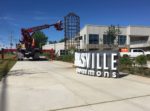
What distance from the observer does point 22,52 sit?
128 feet

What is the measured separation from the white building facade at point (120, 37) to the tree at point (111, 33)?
106cm

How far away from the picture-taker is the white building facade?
201 feet

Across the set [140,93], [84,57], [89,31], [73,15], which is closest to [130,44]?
[89,31]

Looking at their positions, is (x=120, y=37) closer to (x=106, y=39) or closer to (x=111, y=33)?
(x=106, y=39)

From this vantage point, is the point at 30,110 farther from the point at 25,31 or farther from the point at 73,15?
the point at 73,15

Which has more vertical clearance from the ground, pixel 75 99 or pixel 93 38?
pixel 93 38

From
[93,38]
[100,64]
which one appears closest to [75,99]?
[100,64]

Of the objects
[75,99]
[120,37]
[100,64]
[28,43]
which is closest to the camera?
[75,99]

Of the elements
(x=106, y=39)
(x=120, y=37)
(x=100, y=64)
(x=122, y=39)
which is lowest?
(x=100, y=64)

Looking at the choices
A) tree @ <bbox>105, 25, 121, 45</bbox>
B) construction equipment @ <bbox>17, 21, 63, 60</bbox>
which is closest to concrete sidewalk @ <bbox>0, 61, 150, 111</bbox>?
construction equipment @ <bbox>17, 21, 63, 60</bbox>

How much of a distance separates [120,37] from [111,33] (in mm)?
5690

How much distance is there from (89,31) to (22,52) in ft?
86.2

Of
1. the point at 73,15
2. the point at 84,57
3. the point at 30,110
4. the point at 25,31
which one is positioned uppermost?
the point at 73,15

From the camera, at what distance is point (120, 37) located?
65062mm
